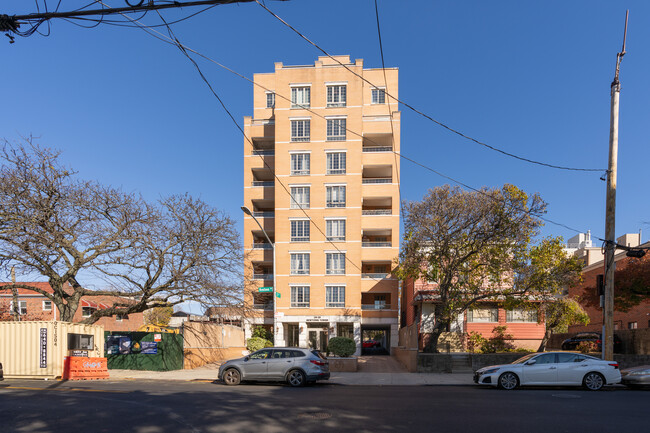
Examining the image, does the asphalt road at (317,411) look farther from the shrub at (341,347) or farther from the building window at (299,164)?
the building window at (299,164)

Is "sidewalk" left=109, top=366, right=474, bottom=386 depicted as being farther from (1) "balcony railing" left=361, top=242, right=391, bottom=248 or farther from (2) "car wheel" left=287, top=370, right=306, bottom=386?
(1) "balcony railing" left=361, top=242, right=391, bottom=248

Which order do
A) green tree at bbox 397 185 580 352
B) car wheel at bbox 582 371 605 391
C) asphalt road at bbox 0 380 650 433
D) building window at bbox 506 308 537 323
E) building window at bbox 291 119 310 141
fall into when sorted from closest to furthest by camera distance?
asphalt road at bbox 0 380 650 433 < car wheel at bbox 582 371 605 391 < green tree at bbox 397 185 580 352 < building window at bbox 506 308 537 323 < building window at bbox 291 119 310 141

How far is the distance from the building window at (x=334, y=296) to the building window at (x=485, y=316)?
1276cm

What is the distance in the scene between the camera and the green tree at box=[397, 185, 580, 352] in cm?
2372

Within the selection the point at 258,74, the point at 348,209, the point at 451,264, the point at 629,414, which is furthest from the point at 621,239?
the point at 629,414

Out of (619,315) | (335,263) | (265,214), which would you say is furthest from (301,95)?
(619,315)

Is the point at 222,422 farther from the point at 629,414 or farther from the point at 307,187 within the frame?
the point at 307,187

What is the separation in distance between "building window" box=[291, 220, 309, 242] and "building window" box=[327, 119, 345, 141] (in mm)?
8382

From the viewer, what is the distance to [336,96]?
46.3 metres

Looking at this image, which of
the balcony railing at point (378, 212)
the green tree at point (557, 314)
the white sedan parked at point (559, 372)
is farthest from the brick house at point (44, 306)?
the white sedan parked at point (559, 372)

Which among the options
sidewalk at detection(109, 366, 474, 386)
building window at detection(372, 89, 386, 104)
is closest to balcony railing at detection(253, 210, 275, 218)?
building window at detection(372, 89, 386, 104)

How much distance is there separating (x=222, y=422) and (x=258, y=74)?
45379mm

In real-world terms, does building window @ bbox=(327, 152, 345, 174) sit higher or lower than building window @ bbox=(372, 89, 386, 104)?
lower

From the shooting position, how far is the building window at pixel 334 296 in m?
44.2
